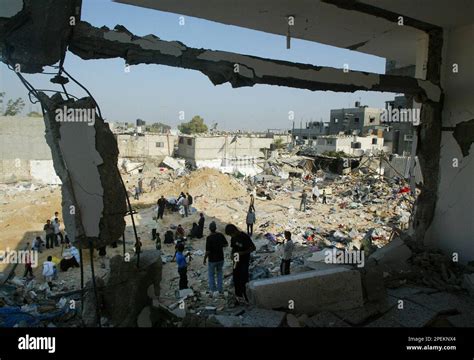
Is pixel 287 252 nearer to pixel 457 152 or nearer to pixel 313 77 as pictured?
pixel 313 77

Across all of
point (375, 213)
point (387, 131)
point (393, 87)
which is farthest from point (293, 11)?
point (387, 131)

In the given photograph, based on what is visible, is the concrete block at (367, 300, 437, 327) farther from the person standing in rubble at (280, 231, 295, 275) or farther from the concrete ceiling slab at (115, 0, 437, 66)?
the concrete ceiling slab at (115, 0, 437, 66)

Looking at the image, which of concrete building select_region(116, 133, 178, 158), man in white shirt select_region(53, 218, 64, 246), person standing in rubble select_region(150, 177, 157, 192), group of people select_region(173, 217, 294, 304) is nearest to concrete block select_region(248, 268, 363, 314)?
group of people select_region(173, 217, 294, 304)

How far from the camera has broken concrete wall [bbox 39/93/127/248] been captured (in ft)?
10.7

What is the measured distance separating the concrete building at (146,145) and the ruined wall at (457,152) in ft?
79.4

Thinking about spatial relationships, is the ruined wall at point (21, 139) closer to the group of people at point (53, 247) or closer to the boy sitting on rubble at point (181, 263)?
the group of people at point (53, 247)

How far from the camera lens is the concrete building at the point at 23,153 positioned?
22.2 meters

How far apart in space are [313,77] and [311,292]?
2841 mm

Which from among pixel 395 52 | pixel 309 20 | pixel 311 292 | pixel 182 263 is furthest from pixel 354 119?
pixel 311 292

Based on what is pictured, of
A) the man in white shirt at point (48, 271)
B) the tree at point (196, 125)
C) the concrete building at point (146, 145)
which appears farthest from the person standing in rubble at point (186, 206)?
the tree at point (196, 125)

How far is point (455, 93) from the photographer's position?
19.1 ft

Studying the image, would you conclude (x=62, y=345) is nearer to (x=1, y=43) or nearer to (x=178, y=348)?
(x=178, y=348)

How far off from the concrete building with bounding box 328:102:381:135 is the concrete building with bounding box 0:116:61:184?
3448cm

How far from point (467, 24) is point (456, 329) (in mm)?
4725
